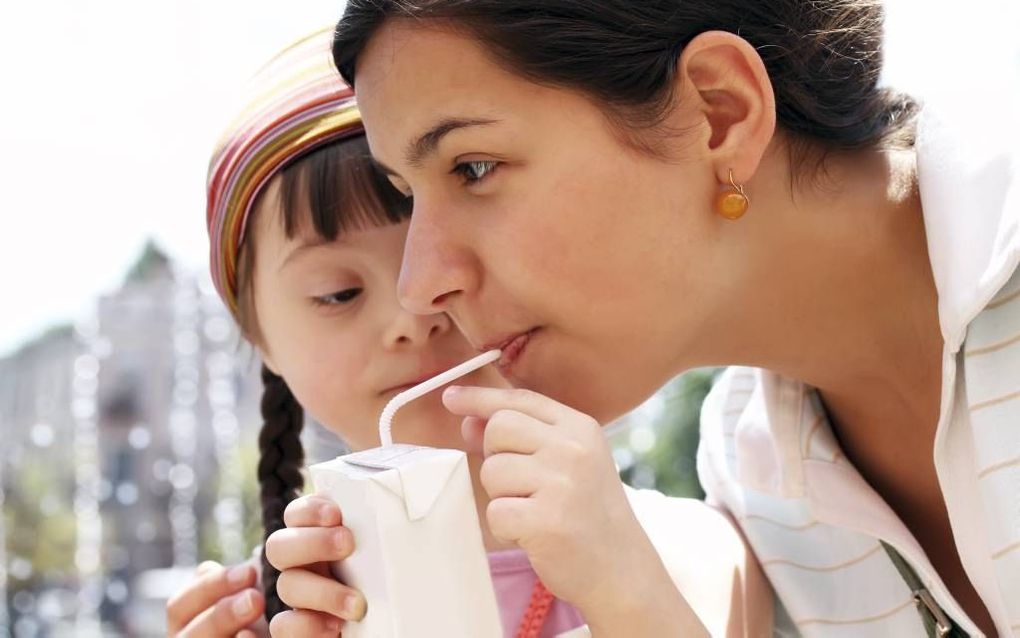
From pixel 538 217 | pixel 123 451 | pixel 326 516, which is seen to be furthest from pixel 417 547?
pixel 123 451

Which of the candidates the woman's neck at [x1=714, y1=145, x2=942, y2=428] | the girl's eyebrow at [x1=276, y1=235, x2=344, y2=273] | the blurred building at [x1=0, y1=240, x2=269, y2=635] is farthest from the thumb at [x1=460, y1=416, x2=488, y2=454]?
the blurred building at [x1=0, y1=240, x2=269, y2=635]

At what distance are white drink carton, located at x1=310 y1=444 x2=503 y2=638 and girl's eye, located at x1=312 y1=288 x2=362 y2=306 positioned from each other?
60 cm

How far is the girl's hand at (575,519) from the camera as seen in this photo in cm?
118

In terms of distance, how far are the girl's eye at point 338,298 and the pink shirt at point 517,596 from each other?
40 cm

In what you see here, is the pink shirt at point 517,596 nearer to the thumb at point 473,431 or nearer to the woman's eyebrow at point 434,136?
the thumb at point 473,431

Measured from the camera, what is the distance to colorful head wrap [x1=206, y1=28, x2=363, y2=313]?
1.78 meters

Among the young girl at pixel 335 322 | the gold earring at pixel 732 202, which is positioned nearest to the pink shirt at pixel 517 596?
the young girl at pixel 335 322

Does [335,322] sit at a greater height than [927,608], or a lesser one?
greater

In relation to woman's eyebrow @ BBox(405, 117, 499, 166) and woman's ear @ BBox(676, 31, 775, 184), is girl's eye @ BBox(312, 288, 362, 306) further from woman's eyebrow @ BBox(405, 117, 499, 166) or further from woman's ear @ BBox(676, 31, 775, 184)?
woman's ear @ BBox(676, 31, 775, 184)

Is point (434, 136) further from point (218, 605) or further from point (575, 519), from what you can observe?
point (218, 605)

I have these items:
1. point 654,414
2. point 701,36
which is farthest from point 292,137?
point 654,414

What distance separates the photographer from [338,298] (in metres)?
1.76

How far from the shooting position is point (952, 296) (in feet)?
4.67

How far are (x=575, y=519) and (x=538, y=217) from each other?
1.12 feet
